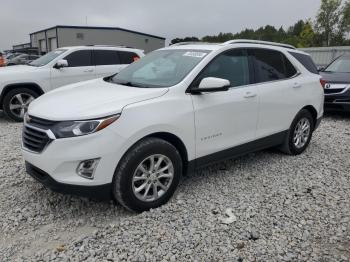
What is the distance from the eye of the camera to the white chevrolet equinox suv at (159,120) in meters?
3.24

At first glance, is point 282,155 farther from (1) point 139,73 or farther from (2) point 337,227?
(1) point 139,73

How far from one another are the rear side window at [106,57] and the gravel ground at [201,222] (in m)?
4.83

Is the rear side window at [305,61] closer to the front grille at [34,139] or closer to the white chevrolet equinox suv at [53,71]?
the front grille at [34,139]

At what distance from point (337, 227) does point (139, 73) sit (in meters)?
2.81

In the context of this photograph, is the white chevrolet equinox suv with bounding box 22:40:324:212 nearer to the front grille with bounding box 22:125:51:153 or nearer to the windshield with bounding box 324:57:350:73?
the front grille with bounding box 22:125:51:153

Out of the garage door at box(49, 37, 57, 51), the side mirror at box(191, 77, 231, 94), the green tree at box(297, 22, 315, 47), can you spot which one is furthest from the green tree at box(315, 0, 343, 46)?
the side mirror at box(191, 77, 231, 94)

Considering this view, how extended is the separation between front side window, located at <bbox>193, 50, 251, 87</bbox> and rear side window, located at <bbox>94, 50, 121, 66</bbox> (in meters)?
5.45

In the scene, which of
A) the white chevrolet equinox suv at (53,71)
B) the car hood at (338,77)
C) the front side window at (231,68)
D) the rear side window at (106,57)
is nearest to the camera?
the front side window at (231,68)

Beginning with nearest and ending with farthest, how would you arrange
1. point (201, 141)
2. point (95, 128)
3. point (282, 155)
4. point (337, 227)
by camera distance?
point (95, 128) → point (337, 227) → point (201, 141) → point (282, 155)

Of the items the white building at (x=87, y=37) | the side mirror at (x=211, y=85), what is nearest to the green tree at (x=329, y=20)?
the white building at (x=87, y=37)

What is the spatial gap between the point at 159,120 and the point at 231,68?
1409 millimetres

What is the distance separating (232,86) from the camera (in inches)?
172

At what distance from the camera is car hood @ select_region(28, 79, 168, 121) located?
130 inches

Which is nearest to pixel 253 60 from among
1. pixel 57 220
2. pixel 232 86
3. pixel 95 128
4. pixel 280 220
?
pixel 232 86
